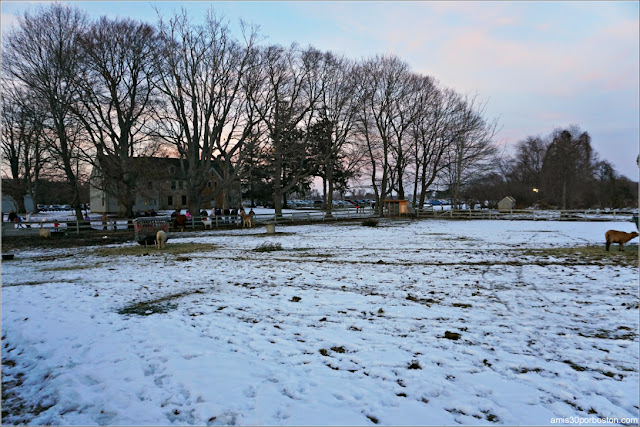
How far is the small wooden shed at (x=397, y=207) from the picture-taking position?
138ft

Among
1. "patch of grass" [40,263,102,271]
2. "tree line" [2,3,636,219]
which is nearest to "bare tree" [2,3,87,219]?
"tree line" [2,3,636,219]

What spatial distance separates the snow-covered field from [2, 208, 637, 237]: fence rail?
1613cm

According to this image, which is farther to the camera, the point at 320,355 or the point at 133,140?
the point at 133,140

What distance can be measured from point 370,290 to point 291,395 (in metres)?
4.40

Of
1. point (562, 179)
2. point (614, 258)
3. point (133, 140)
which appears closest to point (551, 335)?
point (614, 258)

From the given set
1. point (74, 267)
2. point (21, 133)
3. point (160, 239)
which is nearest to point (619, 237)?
point (160, 239)

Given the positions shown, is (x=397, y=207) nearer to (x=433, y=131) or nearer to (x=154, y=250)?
(x=433, y=131)

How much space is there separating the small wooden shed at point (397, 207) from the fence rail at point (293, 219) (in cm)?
37

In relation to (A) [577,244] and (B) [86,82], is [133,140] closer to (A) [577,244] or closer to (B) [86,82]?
(B) [86,82]

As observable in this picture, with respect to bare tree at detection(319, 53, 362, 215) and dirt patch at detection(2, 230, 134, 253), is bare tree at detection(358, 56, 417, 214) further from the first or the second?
dirt patch at detection(2, 230, 134, 253)

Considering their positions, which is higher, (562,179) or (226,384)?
(562,179)

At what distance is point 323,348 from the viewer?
15.9 feet

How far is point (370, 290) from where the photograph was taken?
311 inches

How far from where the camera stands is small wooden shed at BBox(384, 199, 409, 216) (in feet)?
138
